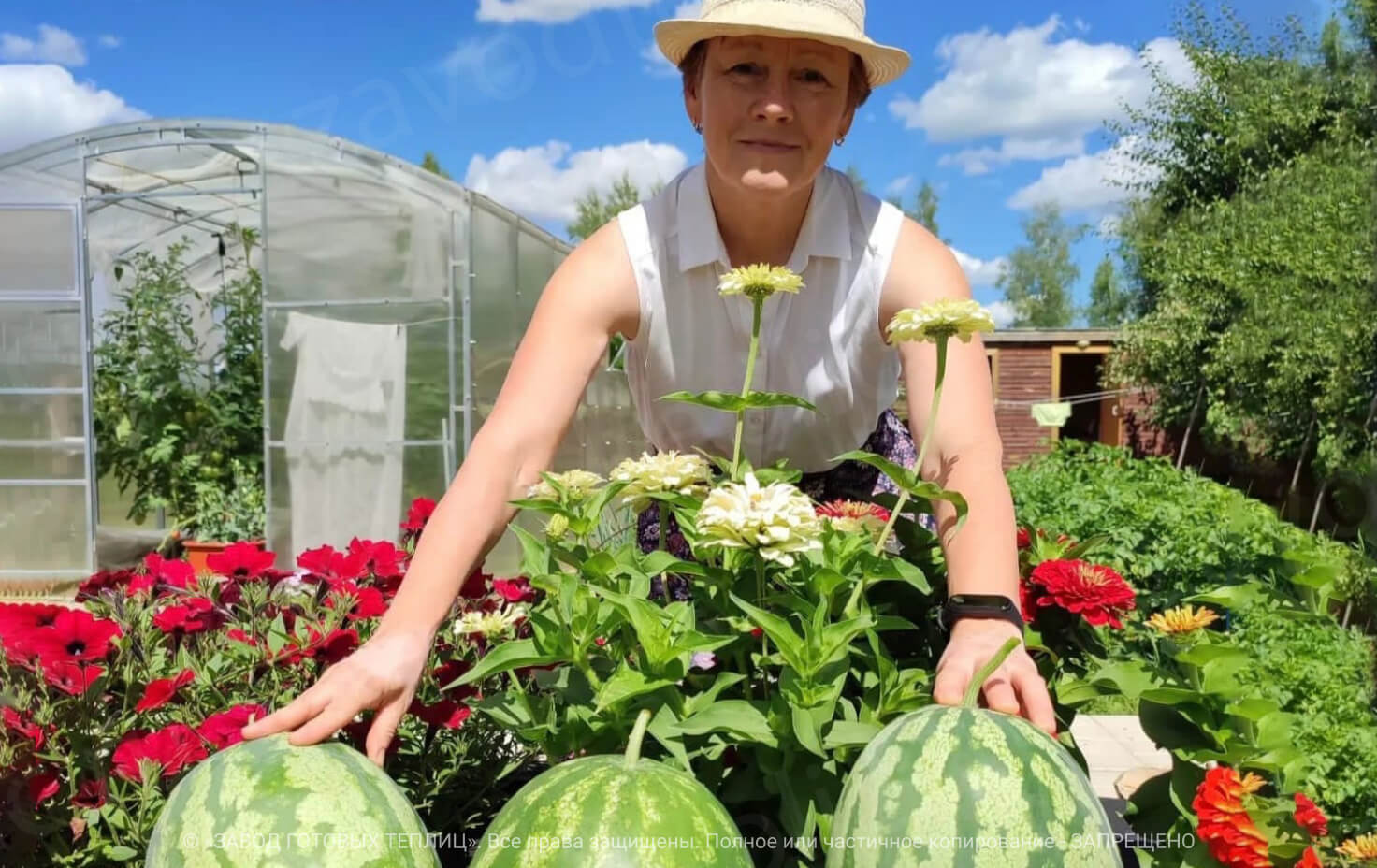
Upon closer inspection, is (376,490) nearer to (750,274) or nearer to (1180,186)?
(750,274)

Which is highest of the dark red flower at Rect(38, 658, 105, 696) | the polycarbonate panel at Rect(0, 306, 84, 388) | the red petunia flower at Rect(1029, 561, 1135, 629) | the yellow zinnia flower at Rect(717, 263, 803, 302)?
the polycarbonate panel at Rect(0, 306, 84, 388)

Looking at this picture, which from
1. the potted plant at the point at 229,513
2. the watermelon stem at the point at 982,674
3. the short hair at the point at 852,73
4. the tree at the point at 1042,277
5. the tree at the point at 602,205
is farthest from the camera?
the tree at the point at 1042,277

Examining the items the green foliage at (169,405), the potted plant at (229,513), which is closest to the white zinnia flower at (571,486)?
the potted plant at (229,513)

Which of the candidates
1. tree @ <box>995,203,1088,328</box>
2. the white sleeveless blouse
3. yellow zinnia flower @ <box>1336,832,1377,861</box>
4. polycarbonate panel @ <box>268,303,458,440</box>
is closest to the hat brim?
the white sleeveless blouse

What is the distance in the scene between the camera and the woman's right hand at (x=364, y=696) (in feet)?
3.34

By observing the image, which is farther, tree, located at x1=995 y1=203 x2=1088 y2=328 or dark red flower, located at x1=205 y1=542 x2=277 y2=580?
tree, located at x1=995 y1=203 x2=1088 y2=328

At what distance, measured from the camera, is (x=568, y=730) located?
106cm

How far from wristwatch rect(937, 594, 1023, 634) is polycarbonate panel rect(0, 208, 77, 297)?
9793 millimetres

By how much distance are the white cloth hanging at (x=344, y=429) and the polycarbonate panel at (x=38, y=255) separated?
2.36m

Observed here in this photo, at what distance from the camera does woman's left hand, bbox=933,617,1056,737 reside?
1051 mm

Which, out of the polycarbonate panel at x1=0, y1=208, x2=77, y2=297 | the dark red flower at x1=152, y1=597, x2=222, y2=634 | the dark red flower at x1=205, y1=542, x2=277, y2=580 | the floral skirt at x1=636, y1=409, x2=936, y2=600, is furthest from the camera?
the polycarbonate panel at x1=0, y1=208, x2=77, y2=297

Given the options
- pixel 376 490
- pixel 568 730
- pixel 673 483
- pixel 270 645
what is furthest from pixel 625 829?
pixel 376 490

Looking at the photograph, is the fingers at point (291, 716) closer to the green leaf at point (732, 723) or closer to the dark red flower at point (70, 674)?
the green leaf at point (732, 723)

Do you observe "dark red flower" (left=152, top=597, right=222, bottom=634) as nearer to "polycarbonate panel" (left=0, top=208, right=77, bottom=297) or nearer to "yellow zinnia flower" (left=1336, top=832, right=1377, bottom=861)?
"yellow zinnia flower" (left=1336, top=832, right=1377, bottom=861)
